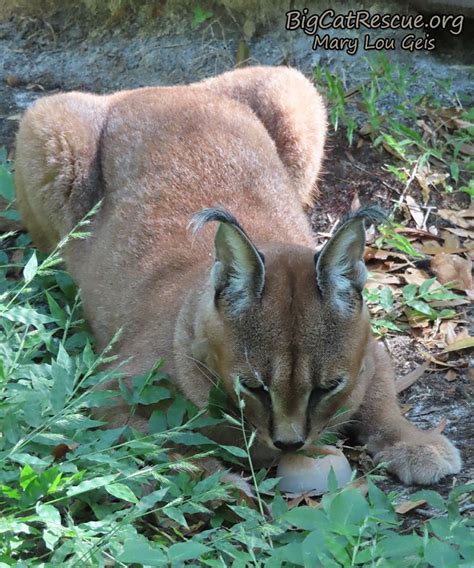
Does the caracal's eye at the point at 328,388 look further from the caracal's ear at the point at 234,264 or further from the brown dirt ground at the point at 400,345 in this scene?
the brown dirt ground at the point at 400,345

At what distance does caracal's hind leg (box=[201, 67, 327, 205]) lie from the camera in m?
7.09

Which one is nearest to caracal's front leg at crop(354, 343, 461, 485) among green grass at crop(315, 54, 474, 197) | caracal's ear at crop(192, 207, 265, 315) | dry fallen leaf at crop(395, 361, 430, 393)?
dry fallen leaf at crop(395, 361, 430, 393)

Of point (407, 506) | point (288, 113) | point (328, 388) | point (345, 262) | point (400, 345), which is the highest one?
point (345, 262)

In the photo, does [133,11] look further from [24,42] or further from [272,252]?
[272,252]

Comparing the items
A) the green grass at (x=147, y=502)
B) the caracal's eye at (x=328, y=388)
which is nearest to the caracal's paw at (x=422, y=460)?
the green grass at (x=147, y=502)

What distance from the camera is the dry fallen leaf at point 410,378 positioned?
589 centimetres

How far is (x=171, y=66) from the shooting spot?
9039 millimetres

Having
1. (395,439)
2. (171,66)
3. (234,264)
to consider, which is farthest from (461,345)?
(171,66)

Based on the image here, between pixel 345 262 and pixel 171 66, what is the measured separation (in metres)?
4.80

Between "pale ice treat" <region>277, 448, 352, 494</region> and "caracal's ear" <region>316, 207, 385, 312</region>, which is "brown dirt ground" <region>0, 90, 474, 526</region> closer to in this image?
"pale ice treat" <region>277, 448, 352, 494</region>

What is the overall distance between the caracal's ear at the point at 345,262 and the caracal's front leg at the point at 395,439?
79 cm

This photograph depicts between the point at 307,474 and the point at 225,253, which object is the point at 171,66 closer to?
the point at 225,253

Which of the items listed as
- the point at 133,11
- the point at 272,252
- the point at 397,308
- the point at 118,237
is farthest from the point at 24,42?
the point at 272,252

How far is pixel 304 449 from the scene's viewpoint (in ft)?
15.7
